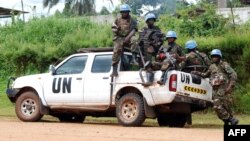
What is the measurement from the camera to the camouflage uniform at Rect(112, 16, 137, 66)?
13.7 metres

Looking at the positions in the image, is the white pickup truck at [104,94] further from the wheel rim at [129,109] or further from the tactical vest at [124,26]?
the tactical vest at [124,26]

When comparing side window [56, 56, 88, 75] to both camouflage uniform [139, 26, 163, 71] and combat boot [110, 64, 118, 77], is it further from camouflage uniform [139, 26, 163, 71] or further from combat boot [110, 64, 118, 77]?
camouflage uniform [139, 26, 163, 71]

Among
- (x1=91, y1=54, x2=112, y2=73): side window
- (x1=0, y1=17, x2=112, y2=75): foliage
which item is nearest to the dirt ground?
(x1=91, y1=54, x2=112, y2=73): side window

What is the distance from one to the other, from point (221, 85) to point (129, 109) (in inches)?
79.2

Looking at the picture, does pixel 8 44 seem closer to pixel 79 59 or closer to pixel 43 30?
pixel 43 30

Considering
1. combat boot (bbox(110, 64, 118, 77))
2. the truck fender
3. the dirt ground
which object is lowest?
the dirt ground

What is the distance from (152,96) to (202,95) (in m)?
1.12

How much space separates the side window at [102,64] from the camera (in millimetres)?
14016

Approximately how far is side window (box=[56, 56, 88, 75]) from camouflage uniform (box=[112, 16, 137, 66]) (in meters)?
0.97

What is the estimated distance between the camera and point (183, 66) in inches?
538

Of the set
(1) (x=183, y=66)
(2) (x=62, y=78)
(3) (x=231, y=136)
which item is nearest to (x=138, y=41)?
(1) (x=183, y=66)

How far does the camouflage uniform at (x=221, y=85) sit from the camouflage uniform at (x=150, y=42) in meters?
1.51

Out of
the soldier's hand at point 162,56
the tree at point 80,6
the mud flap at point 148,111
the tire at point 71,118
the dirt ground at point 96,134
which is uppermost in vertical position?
the tree at point 80,6

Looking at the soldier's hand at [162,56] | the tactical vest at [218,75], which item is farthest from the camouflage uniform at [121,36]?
the tactical vest at [218,75]
